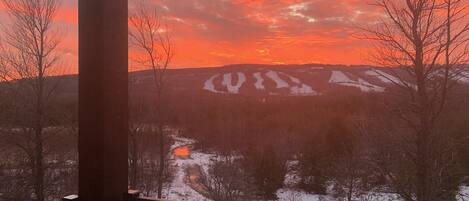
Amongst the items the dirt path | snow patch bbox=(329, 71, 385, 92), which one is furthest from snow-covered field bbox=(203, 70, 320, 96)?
the dirt path

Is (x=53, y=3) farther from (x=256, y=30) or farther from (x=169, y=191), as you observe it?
(x=256, y=30)

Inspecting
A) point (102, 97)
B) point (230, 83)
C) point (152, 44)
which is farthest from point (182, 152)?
point (102, 97)

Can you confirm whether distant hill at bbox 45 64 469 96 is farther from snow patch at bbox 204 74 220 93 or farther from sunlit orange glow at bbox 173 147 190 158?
sunlit orange glow at bbox 173 147 190 158

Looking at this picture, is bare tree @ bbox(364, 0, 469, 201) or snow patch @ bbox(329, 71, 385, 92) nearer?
bare tree @ bbox(364, 0, 469, 201)

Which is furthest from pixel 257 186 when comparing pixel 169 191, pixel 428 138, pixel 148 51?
pixel 428 138

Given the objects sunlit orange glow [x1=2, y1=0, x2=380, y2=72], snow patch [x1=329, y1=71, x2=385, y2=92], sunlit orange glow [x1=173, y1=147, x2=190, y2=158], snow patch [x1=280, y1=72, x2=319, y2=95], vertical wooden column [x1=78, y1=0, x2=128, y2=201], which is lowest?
sunlit orange glow [x1=173, y1=147, x2=190, y2=158]

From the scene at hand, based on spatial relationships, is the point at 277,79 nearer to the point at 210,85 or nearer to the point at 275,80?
the point at 275,80

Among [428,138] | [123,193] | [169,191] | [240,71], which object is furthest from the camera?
[240,71]
